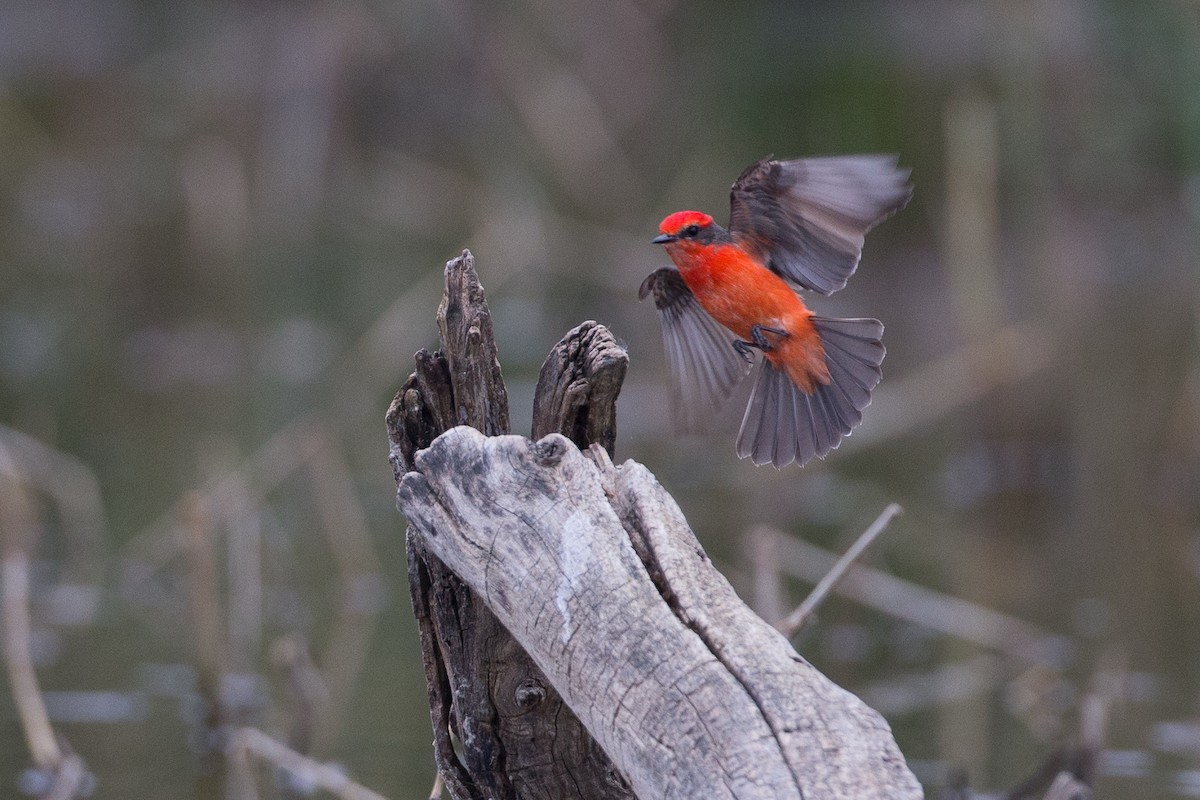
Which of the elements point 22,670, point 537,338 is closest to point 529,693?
point 22,670

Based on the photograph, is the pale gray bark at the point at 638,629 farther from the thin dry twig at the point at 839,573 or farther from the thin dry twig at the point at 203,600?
the thin dry twig at the point at 203,600

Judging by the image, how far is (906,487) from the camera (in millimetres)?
7742

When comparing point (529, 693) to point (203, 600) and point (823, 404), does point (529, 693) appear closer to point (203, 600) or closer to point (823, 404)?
point (823, 404)

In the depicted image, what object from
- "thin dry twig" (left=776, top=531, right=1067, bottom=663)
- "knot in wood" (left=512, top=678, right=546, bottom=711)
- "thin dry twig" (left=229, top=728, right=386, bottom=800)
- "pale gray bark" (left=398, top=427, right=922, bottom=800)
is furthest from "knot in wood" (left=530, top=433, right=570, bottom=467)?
"thin dry twig" (left=776, top=531, right=1067, bottom=663)

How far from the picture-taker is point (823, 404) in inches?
144

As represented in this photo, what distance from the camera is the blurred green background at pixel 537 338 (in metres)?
5.38

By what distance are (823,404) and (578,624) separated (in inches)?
49.0

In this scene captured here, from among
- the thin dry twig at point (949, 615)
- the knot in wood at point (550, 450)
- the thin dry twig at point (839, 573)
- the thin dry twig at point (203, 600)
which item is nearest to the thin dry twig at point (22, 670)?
the thin dry twig at point (203, 600)

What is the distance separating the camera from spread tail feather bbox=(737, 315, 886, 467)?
3594 mm

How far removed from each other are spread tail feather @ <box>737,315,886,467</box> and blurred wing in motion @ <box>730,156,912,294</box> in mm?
127

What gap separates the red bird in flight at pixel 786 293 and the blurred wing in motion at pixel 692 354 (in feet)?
0.19

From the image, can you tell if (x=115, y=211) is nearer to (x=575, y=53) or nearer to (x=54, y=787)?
(x=575, y=53)

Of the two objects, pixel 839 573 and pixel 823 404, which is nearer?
pixel 823 404

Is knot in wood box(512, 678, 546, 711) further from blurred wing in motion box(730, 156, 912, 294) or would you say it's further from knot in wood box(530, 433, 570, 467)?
blurred wing in motion box(730, 156, 912, 294)
